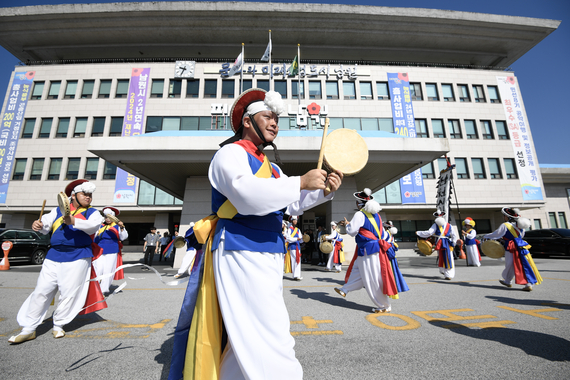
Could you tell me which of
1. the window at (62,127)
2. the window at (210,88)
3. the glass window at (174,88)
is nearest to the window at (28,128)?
the window at (62,127)

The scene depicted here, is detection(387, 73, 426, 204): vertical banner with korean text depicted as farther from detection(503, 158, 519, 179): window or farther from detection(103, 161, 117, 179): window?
detection(103, 161, 117, 179): window

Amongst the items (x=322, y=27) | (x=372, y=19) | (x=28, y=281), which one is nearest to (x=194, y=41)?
(x=322, y=27)

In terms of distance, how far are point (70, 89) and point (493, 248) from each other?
32.8 meters

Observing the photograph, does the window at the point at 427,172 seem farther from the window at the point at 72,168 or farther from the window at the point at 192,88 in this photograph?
the window at the point at 72,168

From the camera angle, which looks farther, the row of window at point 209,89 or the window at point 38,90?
the window at point 38,90

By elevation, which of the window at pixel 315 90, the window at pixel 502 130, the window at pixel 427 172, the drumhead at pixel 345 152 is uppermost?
the window at pixel 315 90

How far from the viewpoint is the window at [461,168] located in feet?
80.5

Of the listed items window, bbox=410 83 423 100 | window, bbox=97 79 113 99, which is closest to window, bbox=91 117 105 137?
window, bbox=97 79 113 99

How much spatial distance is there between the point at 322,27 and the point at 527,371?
30.4 m

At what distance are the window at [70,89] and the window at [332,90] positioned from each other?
2320 centimetres

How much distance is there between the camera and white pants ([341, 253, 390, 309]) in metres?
4.70

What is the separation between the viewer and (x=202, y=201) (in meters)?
13.4

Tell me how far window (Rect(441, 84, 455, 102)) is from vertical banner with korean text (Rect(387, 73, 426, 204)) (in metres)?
3.63

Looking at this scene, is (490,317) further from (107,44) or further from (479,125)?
(107,44)
